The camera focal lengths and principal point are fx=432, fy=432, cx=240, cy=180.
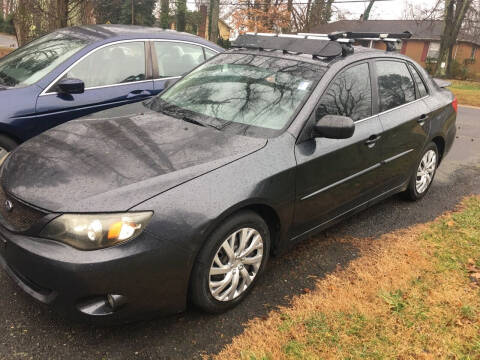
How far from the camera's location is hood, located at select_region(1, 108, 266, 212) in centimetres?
236

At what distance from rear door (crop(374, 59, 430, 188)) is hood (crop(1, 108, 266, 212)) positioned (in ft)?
5.07

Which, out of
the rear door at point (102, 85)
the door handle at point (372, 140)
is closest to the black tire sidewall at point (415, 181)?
the door handle at point (372, 140)

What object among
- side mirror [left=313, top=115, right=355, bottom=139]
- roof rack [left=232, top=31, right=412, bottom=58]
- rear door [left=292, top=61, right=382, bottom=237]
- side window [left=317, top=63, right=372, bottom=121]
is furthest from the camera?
roof rack [left=232, top=31, right=412, bottom=58]

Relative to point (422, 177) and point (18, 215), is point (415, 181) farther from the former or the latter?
point (18, 215)

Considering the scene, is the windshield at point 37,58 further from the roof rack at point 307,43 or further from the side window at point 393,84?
the side window at point 393,84

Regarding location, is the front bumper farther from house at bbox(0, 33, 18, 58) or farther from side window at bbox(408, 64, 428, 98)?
house at bbox(0, 33, 18, 58)

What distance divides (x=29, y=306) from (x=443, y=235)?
3579 mm

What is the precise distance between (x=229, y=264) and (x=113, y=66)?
297 centimetres

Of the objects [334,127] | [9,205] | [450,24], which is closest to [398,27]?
[450,24]

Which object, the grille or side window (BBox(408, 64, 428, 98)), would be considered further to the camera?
side window (BBox(408, 64, 428, 98))

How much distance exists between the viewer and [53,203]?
2.32 m

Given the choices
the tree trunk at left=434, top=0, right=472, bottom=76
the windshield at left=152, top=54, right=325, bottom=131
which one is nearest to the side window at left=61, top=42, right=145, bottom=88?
the windshield at left=152, top=54, right=325, bottom=131

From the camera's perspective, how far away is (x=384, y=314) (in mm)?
2904

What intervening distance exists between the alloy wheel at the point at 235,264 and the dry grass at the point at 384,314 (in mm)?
258
